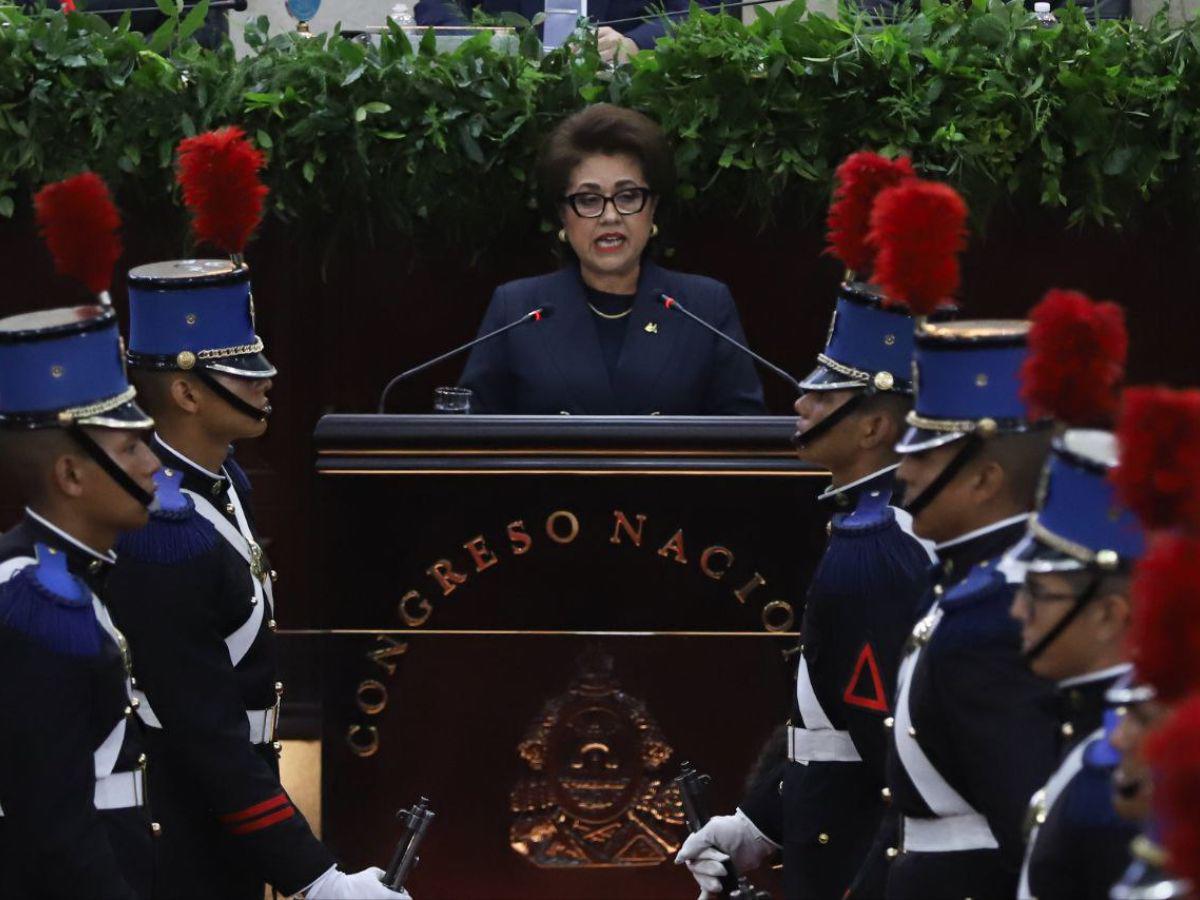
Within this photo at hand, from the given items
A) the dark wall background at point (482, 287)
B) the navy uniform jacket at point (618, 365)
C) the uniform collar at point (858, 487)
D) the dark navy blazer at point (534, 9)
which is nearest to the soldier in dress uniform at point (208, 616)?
the uniform collar at point (858, 487)

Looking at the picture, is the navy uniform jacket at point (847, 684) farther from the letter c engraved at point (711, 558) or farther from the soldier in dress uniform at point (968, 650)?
the letter c engraved at point (711, 558)

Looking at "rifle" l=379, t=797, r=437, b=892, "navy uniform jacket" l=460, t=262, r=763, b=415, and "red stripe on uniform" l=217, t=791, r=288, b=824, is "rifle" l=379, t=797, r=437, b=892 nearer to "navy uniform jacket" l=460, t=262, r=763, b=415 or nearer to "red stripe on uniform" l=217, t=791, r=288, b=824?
"red stripe on uniform" l=217, t=791, r=288, b=824

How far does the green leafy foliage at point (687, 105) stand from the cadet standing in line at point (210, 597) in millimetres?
1187

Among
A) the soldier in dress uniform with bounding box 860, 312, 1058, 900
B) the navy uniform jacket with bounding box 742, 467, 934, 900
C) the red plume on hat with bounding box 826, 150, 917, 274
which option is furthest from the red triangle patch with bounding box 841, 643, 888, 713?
the red plume on hat with bounding box 826, 150, 917, 274

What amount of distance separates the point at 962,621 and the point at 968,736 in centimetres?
17

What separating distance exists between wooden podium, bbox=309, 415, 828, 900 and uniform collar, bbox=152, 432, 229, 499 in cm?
78

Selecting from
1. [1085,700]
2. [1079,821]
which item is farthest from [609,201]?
[1079,821]

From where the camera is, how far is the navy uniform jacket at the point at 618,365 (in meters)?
5.55

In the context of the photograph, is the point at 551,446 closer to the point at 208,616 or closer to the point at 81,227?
the point at 208,616

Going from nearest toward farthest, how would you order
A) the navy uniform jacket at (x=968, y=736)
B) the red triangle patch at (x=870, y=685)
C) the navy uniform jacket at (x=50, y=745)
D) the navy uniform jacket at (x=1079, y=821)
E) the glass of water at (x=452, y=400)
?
the navy uniform jacket at (x=1079, y=821) → the navy uniform jacket at (x=968, y=736) → the navy uniform jacket at (x=50, y=745) → the red triangle patch at (x=870, y=685) → the glass of water at (x=452, y=400)

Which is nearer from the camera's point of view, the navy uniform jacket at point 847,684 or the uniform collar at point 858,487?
the navy uniform jacket at point 847,684

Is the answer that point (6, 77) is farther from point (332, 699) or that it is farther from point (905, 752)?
point (905, 752)

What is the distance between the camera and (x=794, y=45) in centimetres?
560

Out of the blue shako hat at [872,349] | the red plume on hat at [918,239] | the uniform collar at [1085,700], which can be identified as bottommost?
the uniform collar at [1085,700]
